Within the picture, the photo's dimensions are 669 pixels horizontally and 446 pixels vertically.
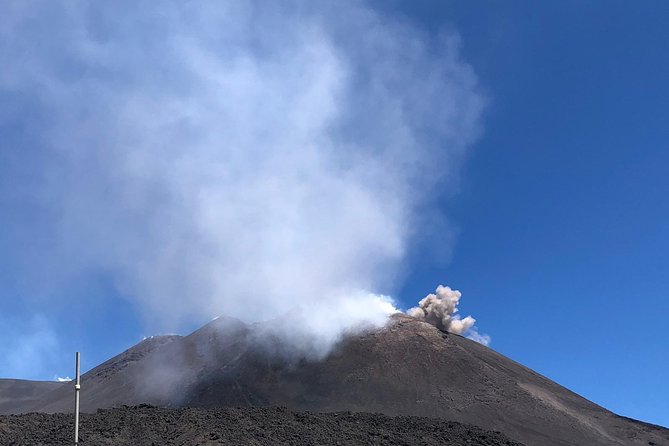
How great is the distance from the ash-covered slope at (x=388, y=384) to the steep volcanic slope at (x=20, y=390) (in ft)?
168

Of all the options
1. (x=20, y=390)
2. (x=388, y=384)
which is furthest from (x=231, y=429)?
(x=20, y=390)

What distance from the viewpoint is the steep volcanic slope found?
5010 inches

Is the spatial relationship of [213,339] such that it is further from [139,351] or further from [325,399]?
[139,351]

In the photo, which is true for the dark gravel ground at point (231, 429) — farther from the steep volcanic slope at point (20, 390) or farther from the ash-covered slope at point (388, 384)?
the steep volcanic slope at point (20, 390)

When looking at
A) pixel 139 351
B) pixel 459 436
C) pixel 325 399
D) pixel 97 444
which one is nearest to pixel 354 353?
pixel 325 399

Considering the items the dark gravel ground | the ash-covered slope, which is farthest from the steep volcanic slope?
the dark gravel ground

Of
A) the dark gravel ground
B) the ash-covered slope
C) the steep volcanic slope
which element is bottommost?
the dark gravel ground

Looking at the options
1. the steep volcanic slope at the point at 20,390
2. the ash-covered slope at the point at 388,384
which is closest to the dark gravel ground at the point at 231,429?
the ash-covered slope at the point at 388,384

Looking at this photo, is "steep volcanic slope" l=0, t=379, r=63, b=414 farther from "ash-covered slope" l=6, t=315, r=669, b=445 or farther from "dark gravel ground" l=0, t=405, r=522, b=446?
"dark gravel ground" l=0, t=405, r=522, b=446

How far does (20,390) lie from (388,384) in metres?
105

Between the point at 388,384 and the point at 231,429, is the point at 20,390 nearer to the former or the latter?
the point at 388,384

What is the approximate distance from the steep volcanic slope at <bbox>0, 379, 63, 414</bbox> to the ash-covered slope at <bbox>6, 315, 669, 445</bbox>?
5119 cm

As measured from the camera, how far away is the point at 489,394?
65188 mm

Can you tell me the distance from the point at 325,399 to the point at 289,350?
13.0 metres
